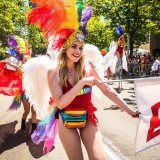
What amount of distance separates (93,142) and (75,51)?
96 cm

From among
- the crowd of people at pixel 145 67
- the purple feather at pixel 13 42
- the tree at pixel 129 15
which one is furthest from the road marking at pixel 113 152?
the tree at pixel 129 15

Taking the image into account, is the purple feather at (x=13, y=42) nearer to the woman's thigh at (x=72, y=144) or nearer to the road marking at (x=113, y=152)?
the road marking at (x=113, y=152)

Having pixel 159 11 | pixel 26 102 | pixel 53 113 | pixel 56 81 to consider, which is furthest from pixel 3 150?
pixel 159 11

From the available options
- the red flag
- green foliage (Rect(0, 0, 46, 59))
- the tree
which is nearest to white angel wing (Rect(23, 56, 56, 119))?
the red flag

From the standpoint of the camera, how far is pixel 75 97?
3291 millimetres

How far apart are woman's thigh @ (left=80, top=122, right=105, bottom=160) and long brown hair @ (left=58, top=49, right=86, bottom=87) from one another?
51 cm

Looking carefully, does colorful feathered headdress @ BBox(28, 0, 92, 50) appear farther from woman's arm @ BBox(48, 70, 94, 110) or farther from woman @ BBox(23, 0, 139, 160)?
woman's arm @ BBox(48, 70, 94, 110)

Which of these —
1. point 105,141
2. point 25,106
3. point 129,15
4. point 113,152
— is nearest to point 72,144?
point 113,152

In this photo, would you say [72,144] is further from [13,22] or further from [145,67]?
[13,22]

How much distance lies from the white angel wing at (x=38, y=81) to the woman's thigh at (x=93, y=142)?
0.87 meters

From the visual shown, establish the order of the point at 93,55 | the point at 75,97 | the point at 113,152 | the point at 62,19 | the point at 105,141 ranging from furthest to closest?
the point at 105,141, the point at 113,152, the point at 93,55, the point at 62,19, the point at 75,97

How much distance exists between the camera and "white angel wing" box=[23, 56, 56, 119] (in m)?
3.89

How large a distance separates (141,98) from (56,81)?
0.88m

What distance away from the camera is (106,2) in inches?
1174
